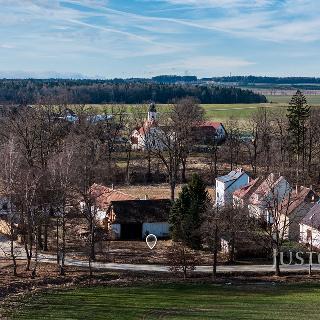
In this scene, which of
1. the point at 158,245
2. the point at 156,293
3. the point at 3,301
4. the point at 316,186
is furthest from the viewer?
the point at 316,186

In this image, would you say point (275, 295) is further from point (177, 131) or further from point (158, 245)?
point (177, 131)

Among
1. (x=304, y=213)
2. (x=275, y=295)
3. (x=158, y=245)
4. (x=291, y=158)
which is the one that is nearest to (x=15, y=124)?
(x=158, y=245)

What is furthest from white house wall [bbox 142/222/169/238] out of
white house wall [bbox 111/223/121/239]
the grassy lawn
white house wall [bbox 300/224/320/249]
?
the grassy lawn

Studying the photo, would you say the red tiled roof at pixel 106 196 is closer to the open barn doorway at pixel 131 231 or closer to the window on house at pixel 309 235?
the open barn doorway at pixel 131 231

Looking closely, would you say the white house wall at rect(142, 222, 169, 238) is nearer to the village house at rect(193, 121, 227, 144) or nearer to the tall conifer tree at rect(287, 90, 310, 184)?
the tall conifer tree at rect(287, 90, 310, 184)

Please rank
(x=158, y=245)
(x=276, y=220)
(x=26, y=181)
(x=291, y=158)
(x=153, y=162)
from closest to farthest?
(x=26, y=181)
(x=276, y=220)
(x=158, y=245)
(x=291, y=158)
(x=153, y=162)

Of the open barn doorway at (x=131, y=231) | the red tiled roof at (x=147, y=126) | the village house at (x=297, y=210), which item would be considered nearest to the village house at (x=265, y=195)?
the village house at (x=297, y=210)

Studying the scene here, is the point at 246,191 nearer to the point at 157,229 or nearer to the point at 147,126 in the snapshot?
the point at 157,229
